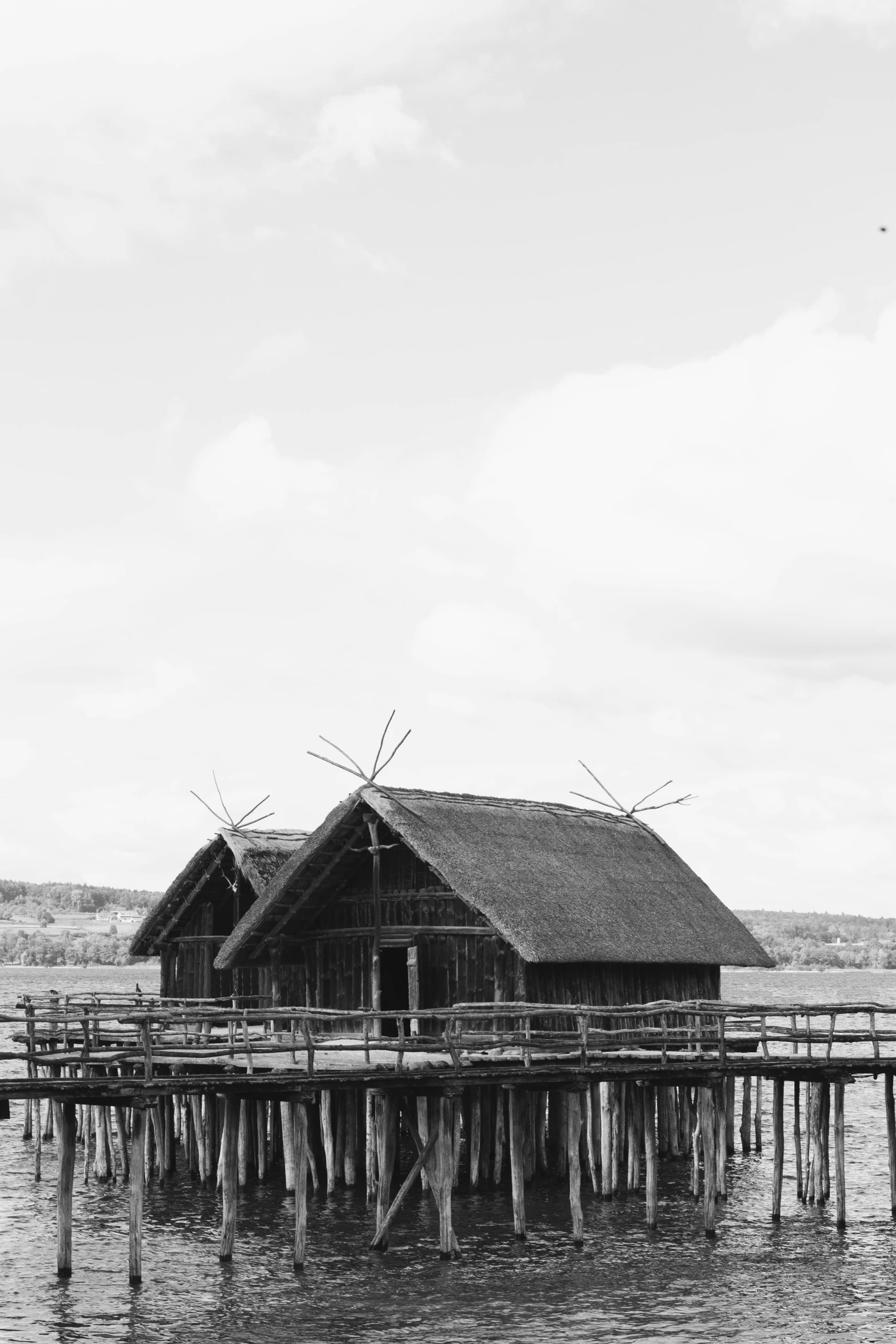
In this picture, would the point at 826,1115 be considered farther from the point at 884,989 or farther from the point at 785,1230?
the point at 884,989

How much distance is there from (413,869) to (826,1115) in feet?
30.1

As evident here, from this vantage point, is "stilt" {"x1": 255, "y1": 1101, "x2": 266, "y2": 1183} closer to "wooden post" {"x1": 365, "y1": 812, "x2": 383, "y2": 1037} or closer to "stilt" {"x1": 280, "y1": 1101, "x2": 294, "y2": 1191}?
"stilt" {"x1": 280, "y1": 1101, "x2": 294, "y2": 1191}

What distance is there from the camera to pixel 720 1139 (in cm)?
3052

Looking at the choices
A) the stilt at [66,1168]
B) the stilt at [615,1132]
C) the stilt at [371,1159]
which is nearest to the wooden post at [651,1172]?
the stilt at [615,1132]

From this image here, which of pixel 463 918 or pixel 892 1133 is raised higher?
pixel 463 918

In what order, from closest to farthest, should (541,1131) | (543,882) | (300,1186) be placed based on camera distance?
(300,1186) < (541,1131) < (543,882)

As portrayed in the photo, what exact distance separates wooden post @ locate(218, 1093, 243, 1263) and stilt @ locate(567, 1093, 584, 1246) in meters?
5.26

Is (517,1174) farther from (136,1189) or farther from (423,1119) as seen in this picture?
(136,1189)

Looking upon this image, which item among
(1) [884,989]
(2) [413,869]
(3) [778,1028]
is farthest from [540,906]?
(1) [884,989]

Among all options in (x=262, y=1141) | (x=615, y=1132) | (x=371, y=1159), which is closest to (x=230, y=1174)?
(x=371, y=1159)

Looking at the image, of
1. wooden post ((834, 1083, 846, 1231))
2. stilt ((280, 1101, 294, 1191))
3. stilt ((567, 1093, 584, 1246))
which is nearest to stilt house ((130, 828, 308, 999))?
stilt ((280, 1101, 294, 1191))

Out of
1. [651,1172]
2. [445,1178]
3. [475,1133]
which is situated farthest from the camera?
[475,1133]

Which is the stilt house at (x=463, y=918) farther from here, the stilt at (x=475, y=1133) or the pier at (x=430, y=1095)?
the stilt at (x=475, y=1133)

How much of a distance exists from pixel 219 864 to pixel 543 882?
10415 mm
